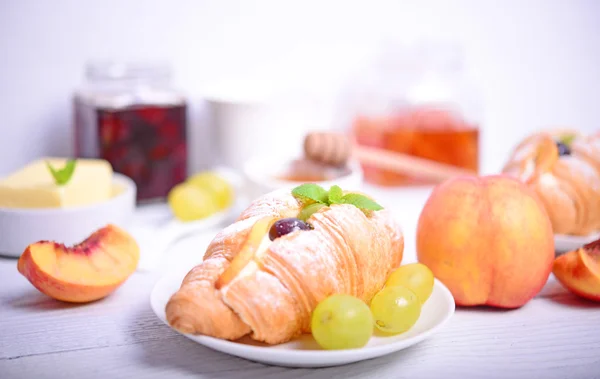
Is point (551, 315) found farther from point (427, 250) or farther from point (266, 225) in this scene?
point (266, 225)

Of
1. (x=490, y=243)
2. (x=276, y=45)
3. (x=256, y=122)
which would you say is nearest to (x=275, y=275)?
(x=490, y=243)

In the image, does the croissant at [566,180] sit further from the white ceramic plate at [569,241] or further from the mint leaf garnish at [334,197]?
the mint leaf garnish at [334,197]

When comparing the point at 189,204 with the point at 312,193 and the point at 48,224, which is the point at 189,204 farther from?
the point at 312,193

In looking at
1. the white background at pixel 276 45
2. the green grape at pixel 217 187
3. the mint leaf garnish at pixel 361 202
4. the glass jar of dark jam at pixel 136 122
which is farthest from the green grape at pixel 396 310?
the white background at pixel 276 45

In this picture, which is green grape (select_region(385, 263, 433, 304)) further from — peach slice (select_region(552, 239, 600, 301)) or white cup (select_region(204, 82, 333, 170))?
white cup (select_region(204, 82, 333, 170))

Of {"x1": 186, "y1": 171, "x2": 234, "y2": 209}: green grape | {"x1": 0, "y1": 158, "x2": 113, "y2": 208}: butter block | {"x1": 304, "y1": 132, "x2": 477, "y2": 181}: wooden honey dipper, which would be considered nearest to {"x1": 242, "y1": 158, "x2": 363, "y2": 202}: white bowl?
{"x1": 186, "y1": 171, "x2": 234, "y2": 209}: green grape
